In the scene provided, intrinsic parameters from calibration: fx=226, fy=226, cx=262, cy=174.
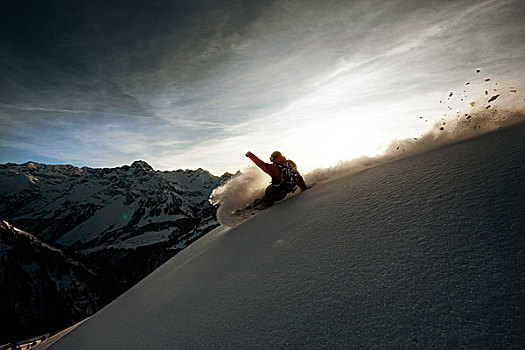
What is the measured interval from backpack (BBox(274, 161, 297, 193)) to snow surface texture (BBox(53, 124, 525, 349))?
3434 mm

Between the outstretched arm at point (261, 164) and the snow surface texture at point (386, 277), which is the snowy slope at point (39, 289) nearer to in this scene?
the outstretched arm at point (261, 164)

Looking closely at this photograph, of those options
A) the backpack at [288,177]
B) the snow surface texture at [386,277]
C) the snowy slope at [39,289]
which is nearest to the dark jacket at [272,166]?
the backpack at [288,177]

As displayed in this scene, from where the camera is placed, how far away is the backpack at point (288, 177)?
25.2ft

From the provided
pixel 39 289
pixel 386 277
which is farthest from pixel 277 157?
pixel 39 289

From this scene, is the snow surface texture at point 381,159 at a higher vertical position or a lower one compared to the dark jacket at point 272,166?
lower

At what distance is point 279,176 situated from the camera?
771 centimetres

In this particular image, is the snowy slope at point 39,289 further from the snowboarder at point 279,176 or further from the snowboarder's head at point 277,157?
the snowboarder's head at point 277,157

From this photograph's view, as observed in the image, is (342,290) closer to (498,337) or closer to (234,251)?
(498,337)

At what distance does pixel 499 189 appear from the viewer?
8.09 feet

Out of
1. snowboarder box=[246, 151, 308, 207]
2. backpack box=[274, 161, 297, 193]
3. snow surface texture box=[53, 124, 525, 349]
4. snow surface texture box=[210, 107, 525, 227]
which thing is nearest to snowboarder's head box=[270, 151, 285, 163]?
snowboarder box=[246, 151, 308, 207]

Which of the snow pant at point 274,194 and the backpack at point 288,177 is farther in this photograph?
the snow pant at point 274,194

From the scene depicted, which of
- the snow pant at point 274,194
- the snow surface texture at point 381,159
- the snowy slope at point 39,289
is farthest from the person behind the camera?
the snowy slope at point 39,289

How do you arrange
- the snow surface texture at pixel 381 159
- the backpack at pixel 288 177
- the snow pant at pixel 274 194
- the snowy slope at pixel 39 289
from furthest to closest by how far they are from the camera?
the snowy slope at pixel 39 289 → the snow pant at pixel 274 194 → the backpack at pixel 288 177 → the snow surface texture at pixel 381 159

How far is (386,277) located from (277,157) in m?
6.15
